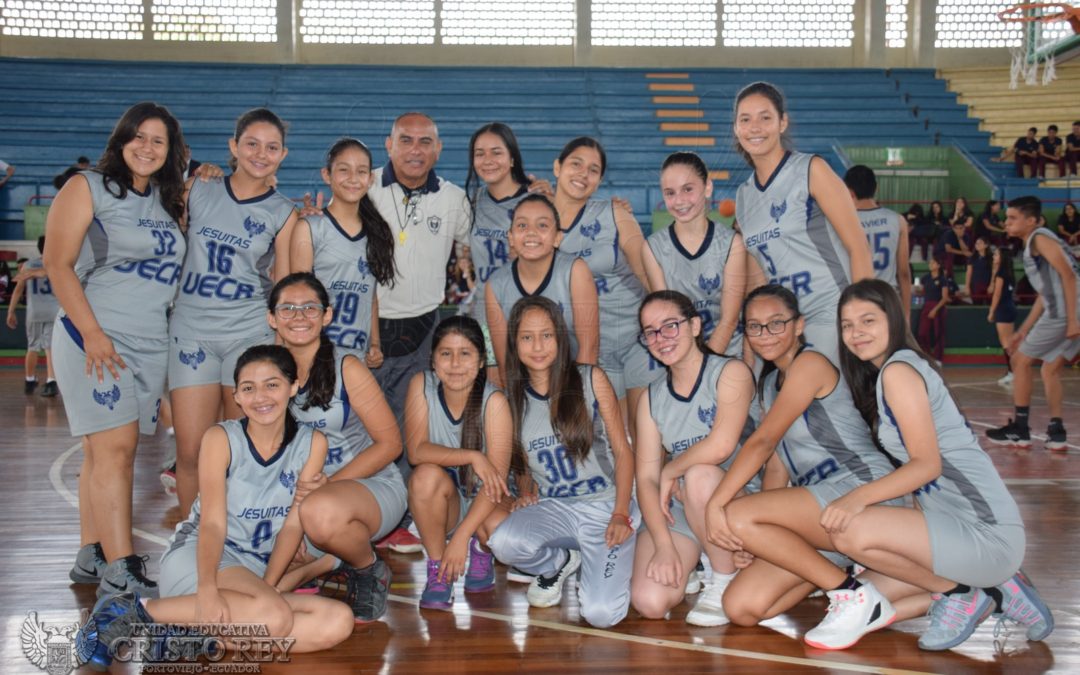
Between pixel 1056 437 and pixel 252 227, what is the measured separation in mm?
4913

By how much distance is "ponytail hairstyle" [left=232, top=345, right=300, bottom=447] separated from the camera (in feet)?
9.57

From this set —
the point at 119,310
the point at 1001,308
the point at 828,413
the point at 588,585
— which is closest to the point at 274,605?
the point at 588,585

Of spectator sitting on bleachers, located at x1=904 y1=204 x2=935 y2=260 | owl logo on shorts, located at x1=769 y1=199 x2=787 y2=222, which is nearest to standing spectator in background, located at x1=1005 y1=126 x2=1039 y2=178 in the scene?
spectator sitting on bleachers, located at x1=904 y1=204 x2=935 y2=260

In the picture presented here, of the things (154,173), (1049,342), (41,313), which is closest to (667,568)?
(154,173)

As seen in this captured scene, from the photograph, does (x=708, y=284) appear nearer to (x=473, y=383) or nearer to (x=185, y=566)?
(x=473, y=383)

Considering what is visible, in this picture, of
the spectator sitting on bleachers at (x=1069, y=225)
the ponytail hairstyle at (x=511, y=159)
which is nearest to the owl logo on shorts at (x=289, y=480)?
the ponytail hairstyle at (x=511, y=159)

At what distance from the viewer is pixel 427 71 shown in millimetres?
15391

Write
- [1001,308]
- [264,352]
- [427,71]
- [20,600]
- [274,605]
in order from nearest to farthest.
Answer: [274,605] < [264,352] < [20,600] < [1001,308] < [427,71]

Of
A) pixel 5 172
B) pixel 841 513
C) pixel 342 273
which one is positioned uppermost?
pixel 5 172

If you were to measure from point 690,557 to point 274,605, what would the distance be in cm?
129

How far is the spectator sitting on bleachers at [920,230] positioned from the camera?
12133mm

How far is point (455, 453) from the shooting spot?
3.19 m

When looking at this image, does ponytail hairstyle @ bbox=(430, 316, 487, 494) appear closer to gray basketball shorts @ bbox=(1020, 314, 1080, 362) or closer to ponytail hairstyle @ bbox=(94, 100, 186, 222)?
ponytail hairstyle @ bbox=(94, 100, 186, 222)

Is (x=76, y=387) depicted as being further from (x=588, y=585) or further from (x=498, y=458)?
(x=588, y=585)
